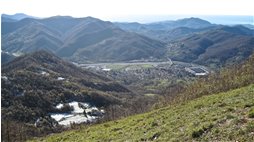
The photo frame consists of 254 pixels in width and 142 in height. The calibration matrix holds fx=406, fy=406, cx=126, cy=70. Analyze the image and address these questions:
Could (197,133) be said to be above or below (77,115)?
above

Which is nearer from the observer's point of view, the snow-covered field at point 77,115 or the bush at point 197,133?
the bush at point 197,133

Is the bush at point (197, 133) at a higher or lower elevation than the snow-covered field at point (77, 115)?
higher

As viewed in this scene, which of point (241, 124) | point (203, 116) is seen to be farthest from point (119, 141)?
point (241, 124)

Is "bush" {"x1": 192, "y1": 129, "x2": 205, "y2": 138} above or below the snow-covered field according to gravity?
above

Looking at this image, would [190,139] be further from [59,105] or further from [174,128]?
[59,105]

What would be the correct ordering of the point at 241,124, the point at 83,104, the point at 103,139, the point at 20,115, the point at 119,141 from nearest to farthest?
the point at 241,124
the point at 119,141
the point at 103,139
the point at 20,115
the point at 83,104

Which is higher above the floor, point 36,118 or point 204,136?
point 204,136

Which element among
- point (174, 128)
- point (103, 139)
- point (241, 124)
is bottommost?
point (103, 139)

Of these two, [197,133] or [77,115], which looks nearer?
[197,133]

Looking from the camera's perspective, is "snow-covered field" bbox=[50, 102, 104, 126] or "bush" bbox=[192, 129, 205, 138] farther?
"snow-covered field" bbox=[50, 102, 104, 126]

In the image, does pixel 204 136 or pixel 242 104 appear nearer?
pixel 204 136

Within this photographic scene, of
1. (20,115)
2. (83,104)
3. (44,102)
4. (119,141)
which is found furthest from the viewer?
(83,104)
